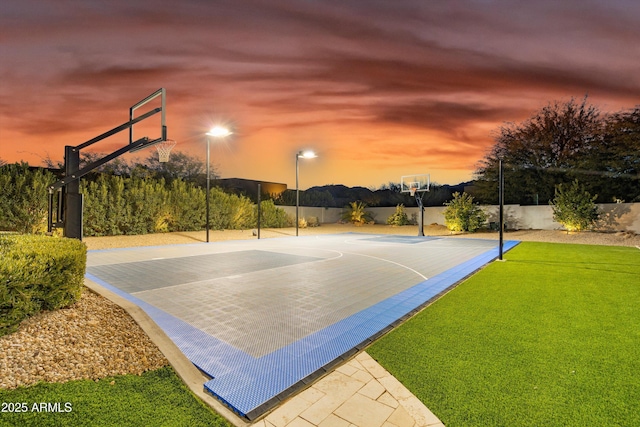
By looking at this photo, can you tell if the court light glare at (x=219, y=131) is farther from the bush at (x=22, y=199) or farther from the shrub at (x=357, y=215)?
the shrub at (x=357, y=215)

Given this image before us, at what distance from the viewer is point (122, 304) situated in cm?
453

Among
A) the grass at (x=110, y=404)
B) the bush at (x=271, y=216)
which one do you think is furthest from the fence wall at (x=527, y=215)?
the grass at (x=110, y=404)

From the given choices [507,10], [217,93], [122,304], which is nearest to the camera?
[122,304]

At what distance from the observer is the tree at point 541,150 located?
24984 millimetres

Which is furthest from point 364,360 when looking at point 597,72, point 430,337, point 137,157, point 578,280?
point 137,157

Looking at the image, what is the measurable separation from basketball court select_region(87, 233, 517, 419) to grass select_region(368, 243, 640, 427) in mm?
632

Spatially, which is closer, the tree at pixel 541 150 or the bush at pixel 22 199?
the bush at pixel 22 199

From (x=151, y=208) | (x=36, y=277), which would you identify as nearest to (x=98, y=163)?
(x=36, y=277)

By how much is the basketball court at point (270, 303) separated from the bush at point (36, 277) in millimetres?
1151

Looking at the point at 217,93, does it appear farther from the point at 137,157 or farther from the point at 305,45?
the point at 137,157

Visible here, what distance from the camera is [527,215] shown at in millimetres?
22031

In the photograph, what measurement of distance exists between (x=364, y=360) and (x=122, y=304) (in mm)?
3339

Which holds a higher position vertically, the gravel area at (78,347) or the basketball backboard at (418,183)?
the basketball backboard at (418,183)

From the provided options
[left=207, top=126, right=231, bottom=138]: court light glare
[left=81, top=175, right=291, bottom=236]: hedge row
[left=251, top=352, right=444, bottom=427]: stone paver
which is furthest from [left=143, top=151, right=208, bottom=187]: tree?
[left=251, top=352, right=444, bottom=427]: stone paver
